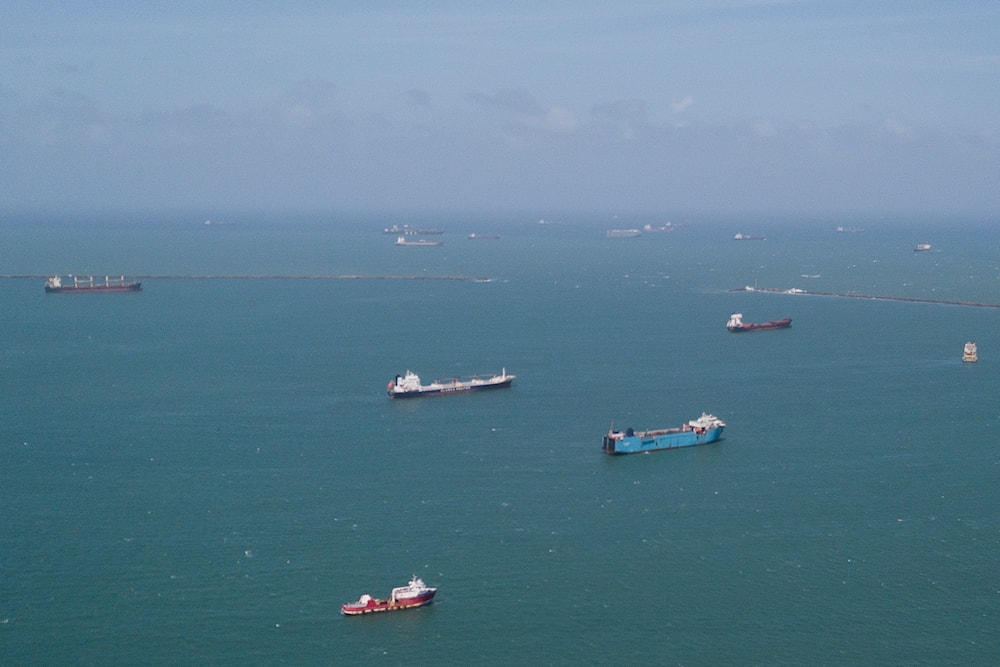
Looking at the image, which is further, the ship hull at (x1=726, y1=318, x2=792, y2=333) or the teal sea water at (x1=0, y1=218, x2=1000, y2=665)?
the ship hull at (x1=726, y1=318, x2=792, y2=333)

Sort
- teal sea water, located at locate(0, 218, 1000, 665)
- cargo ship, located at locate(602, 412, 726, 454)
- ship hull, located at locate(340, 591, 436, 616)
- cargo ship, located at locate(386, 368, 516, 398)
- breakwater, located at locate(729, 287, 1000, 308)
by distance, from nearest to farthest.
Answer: teal sea water, located at locate(0, 218, 1000, 665) → ship hull, located at locate(340, 591, 436, 616) → cargo ship, located at locate(602, 412, 726, 454) → cargo ship, located at locate(386, 368, 516, 398) → breakwater, located at locate(729, 287, 1000, 308)

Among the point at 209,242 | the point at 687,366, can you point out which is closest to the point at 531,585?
the point at 687,366

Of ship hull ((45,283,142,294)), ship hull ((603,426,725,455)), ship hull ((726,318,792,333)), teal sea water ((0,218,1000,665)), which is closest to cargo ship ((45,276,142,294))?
ship hull ((45,283,142,294))

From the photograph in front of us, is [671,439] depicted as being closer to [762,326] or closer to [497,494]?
[497,494]

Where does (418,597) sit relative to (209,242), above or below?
below

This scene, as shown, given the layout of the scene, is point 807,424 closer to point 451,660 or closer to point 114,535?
point 451,660

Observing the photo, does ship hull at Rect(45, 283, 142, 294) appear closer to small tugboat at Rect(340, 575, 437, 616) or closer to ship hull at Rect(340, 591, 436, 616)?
small tugboat at Rect(340, 575, 437, 616)


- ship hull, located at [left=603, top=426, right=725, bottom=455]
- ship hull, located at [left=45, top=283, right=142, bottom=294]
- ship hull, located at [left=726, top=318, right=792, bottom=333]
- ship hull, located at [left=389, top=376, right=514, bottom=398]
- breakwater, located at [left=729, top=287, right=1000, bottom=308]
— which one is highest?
ship hull, located at [left=45, top=283, right=142, bottom=294]
